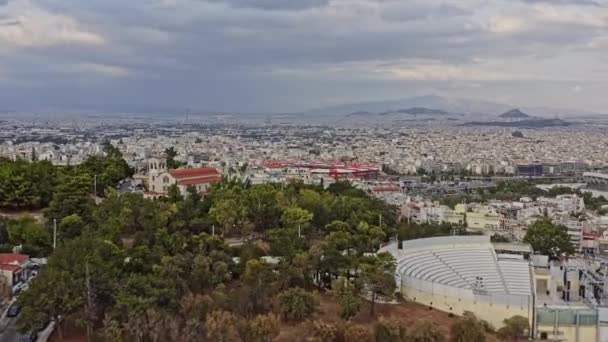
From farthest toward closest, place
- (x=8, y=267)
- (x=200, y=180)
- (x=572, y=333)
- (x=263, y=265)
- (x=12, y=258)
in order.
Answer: (x=200, y=180)
(x=12, y=258)
(x=8, y=267)
(x=263, y=265)
(x=572, y=333)

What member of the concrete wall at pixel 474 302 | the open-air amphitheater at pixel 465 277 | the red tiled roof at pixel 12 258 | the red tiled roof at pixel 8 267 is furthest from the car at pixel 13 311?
the concrete wall at pixel 474 302

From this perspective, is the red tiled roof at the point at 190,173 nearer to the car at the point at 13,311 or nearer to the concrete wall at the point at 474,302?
the car at the point at 13,311

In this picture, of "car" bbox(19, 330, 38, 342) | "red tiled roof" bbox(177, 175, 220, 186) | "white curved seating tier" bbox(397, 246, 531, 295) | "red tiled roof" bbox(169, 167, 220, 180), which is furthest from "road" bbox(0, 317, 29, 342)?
"red tiled roof" bbox(169, 167, 220, 180)

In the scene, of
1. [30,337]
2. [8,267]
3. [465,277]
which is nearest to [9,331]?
[30,337]

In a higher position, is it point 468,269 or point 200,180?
point 200,180

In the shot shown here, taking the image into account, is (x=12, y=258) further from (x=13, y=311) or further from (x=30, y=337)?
(x=30, y=337)

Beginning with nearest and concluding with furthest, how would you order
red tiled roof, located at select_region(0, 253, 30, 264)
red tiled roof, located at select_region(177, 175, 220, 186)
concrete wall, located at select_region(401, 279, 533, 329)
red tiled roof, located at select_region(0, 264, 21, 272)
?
concrete wall, located at select_region(401, 279, 533, 329) < red tiled roof, located at select_region(0, 264, 21, 272) < red tiled roof, located at select_region(0, 253, 30, 264) < red tiled roof, located at select_region(177, 175, 220, 186)

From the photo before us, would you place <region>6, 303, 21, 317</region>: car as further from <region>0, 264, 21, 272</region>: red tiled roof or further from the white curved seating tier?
the white curved seating tier
